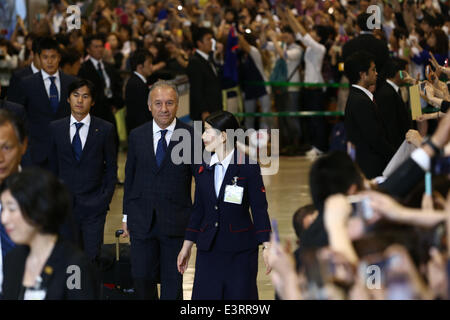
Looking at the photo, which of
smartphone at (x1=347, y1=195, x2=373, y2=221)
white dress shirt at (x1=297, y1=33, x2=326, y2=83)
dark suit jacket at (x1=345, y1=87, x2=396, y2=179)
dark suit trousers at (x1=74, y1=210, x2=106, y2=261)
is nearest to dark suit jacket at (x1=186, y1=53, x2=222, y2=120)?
white dress shirt at (x1=297, y1=33, x2=326, y2=83)

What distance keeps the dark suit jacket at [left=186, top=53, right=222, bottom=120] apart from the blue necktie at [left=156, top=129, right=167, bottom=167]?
5487mm

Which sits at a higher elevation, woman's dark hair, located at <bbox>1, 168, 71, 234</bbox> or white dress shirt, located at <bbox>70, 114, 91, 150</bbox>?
white dress shirt, located at <bbox>70, 114, 91, 150</bbox>

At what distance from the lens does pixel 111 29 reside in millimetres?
18062

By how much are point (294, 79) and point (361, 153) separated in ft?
23.2

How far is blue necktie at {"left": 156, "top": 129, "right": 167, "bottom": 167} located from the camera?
634 centimetres

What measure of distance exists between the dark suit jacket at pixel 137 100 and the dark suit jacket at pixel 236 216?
4911mm

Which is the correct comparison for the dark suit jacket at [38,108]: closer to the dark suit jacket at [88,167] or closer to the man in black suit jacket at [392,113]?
the dark suit jacket at [88,167]

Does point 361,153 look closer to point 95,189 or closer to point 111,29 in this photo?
point 95,189

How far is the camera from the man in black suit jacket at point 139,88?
1045 centimetres

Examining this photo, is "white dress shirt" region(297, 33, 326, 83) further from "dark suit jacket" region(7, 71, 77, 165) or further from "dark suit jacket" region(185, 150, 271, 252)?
"dark suit jacket" region(185, 150, 271, 252)

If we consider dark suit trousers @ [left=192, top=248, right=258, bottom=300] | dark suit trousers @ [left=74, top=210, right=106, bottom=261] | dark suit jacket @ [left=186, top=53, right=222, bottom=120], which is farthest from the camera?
dark suit jacket @ [left=186, top=53, right=222, bottom=120]

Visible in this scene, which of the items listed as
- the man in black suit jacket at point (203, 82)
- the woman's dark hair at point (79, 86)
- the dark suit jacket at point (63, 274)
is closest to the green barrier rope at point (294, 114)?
the man in black suit jacket at point (203, 82)

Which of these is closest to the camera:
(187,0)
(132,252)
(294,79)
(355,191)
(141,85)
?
(355,191)
